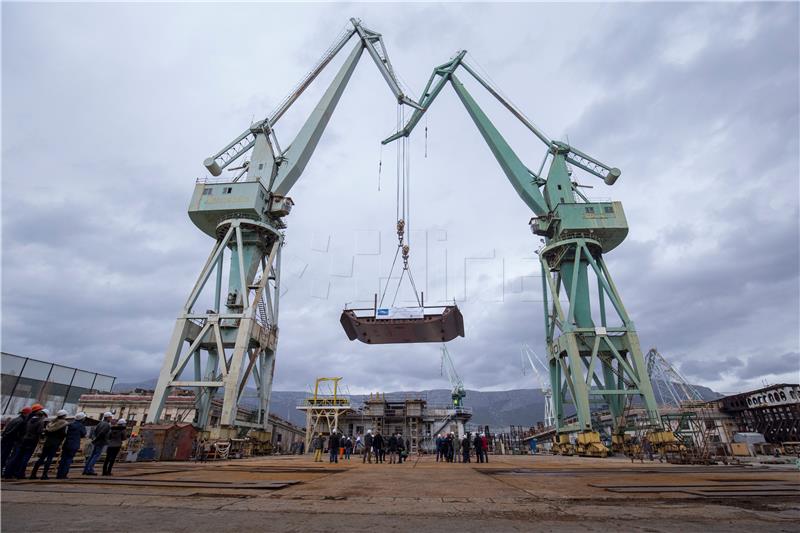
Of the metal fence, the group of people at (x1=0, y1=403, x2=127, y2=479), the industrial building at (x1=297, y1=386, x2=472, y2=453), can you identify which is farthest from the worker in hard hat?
the industrial building at (x1=297, y1=386, x2=472, y2=453)

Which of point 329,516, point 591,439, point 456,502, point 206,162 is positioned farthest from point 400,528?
point 206,162

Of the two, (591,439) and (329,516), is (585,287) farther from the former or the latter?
(329,516)

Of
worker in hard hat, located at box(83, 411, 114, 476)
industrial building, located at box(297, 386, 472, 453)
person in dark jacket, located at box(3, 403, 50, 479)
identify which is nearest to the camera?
person in dark jacket, located at box(3, 403, 50, 479)

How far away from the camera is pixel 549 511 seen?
5125mm

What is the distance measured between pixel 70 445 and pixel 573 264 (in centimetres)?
3217

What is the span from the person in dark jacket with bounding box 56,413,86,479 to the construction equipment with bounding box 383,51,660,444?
26.7 metres

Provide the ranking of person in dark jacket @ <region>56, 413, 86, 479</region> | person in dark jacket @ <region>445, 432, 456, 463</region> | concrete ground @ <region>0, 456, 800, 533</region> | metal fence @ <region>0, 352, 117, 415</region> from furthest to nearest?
1. metal fence @ <region>0, 352, 117, 415</region>
2. person in dark jacket @ <region>445, 432, 456, 463</region>
3. person in dark jacket @ <region>56, 413, 86, 479</region>
4. concrete ground @ <region>0, 456, 800, 533</region>

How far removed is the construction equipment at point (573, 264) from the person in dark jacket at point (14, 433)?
27.7m

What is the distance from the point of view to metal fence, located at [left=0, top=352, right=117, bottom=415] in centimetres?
4200

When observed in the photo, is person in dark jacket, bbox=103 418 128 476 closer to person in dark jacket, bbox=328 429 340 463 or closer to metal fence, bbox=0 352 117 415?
person in dark jacket, bbox=328 429 340 463

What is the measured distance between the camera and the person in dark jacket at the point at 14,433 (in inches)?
348

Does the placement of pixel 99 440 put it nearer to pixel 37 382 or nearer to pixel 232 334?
pixel 232 334

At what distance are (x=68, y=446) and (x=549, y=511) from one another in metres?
10.3

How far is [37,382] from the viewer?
45.0m
